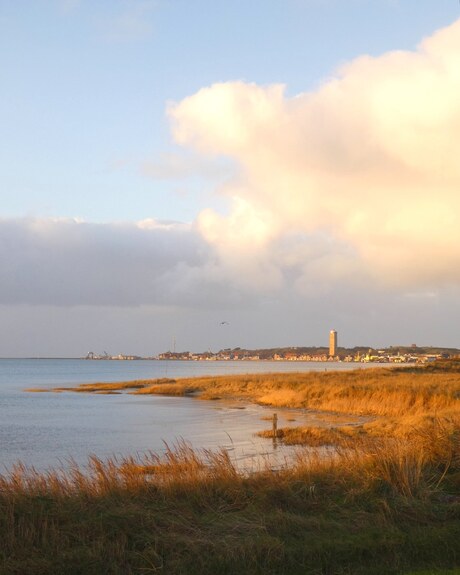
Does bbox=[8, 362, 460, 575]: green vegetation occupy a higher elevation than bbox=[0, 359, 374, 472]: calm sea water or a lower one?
higher

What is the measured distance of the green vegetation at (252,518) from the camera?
25.8 ft

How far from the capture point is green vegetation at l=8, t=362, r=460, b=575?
7.88 metres

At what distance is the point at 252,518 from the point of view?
9.48m

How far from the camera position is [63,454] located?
90.8 ft

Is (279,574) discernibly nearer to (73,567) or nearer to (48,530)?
(73,567)

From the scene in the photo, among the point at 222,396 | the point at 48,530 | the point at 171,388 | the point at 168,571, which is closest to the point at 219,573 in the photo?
the point at 168,571

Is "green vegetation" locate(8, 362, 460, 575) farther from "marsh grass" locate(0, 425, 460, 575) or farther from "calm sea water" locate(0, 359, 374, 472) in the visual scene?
"calm sea water" locate(0, 359, 374, 472)

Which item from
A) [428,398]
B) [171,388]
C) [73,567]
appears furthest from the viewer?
[171,388]

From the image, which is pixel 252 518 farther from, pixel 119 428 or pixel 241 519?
pixel 119 428

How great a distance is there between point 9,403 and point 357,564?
5795 cm

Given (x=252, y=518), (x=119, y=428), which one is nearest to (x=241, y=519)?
(x=252, y=518)

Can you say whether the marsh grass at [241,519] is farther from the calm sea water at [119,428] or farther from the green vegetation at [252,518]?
the calm sea water at [119,428]

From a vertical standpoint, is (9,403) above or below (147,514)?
below

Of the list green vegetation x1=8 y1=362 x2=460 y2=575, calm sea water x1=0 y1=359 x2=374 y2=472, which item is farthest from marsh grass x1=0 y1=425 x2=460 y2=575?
calm sea water x1=0 y1=359 x2=374 y2=472
